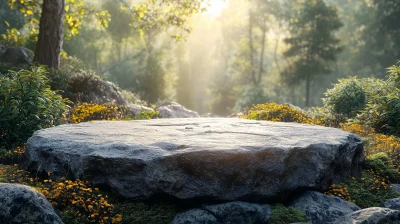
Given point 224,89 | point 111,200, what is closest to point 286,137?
point 111,200

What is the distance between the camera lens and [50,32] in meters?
13.9

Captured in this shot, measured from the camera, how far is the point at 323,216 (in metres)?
6.22

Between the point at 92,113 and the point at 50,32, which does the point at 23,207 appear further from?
the point at 50,32

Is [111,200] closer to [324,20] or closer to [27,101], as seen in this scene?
[27,101]

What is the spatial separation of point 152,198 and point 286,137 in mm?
2393

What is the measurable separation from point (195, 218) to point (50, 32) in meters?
10.1

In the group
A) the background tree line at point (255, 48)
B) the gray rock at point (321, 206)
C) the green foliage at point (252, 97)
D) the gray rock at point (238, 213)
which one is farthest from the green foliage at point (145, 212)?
the green foliage at point (252, 97)

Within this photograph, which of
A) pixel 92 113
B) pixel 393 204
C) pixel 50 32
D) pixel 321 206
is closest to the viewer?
pixel 321 206

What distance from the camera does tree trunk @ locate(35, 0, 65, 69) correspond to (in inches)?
541

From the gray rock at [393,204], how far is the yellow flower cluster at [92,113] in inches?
298

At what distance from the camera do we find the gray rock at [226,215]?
578 centimetres

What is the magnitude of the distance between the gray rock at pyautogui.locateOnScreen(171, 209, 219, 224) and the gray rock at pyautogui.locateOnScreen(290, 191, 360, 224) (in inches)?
54.2

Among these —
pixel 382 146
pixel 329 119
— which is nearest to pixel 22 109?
pixel 382 146

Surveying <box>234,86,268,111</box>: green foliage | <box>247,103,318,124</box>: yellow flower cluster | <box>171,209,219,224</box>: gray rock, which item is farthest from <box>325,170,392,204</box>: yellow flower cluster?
<box>234,86,268,111</box>: green foliage
